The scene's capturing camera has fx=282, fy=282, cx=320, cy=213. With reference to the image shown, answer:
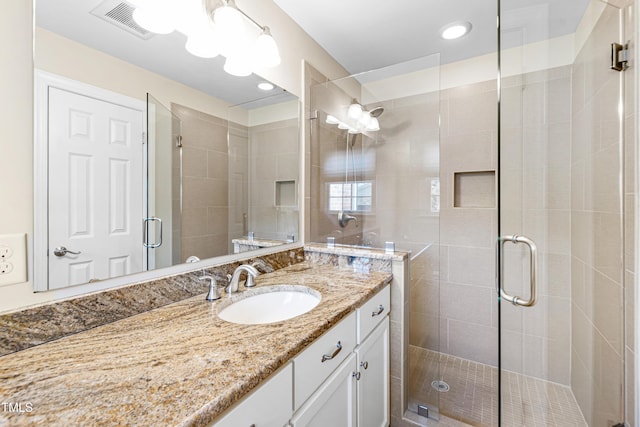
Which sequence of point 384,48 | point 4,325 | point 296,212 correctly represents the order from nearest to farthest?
point 4,325 < point 296,212 < point 384,48

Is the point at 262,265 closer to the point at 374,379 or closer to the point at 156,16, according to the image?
the point at 374,379

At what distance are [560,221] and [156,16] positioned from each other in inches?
76.5

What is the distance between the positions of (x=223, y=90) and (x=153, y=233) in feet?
2.47

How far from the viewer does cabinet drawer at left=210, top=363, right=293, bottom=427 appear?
0.59 meters

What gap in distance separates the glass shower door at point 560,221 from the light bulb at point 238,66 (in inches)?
48.3

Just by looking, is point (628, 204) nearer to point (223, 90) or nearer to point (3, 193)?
point (223, 90)

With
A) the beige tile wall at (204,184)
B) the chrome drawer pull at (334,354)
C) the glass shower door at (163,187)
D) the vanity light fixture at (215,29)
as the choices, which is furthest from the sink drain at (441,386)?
the vanity light fixture at (215,29)

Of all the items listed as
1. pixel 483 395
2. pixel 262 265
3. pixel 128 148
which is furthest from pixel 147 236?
pixel 483 395

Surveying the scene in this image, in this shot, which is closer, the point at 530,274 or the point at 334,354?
the point at 334,354

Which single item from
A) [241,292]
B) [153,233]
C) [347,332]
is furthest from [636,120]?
[153,233]

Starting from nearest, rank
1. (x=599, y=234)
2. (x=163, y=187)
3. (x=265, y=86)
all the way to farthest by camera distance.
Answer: (x=163, y=187)
(x=599, y=234)
(x=265, y=86)

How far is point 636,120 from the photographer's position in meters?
1.04

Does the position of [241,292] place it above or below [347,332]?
above

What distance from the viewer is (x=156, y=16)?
1043mm
